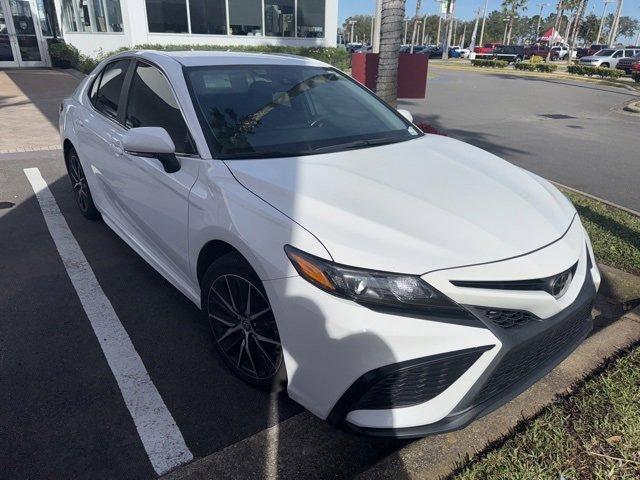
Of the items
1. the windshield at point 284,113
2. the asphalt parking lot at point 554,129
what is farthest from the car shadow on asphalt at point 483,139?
the windshield at point 284,113

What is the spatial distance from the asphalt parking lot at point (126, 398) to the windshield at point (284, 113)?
1.29 m

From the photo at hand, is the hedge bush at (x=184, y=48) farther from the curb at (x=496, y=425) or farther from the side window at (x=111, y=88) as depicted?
the curb at (x=496, y=425)

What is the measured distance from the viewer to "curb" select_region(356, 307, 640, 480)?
2047 mm

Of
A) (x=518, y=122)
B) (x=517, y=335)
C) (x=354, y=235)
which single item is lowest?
(x=518, y=122)

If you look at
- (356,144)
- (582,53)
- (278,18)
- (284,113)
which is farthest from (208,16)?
(582,53)

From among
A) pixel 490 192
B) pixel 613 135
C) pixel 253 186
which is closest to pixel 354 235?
pixel 253 186

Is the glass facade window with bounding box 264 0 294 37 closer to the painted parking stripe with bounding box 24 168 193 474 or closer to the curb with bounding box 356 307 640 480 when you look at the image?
the painted parking stripe with bounding box 24 168 193 474

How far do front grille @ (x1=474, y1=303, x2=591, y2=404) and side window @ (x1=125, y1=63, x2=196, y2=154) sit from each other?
1902 millimetres

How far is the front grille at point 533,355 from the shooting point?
1964mm

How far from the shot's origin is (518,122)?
12.2 metres

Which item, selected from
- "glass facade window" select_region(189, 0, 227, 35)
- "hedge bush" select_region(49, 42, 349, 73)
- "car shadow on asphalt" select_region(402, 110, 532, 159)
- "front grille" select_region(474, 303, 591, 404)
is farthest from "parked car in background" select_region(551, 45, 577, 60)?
"front grille" select_region(474, 303, 591, 404)

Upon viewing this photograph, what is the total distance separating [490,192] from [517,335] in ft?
2.83

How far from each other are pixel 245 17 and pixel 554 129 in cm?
1298

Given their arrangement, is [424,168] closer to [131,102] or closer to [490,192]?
[490,192]
